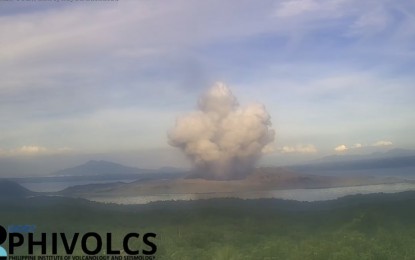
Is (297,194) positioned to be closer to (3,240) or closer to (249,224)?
(249,224)

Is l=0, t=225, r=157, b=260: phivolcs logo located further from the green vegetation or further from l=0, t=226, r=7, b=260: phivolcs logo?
the green vegetation

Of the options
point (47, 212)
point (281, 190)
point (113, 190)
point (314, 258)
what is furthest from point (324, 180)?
point (47, 212)

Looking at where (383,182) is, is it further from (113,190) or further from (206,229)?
(113,190)

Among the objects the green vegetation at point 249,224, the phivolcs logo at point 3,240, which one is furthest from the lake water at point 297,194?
the phivolcs logo at point 3,240

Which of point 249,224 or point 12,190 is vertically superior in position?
point 12,190

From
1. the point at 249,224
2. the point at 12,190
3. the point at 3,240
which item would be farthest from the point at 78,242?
the point at 249,224

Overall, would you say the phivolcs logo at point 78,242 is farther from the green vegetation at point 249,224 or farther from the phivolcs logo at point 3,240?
the green vegetation at point 249,224
